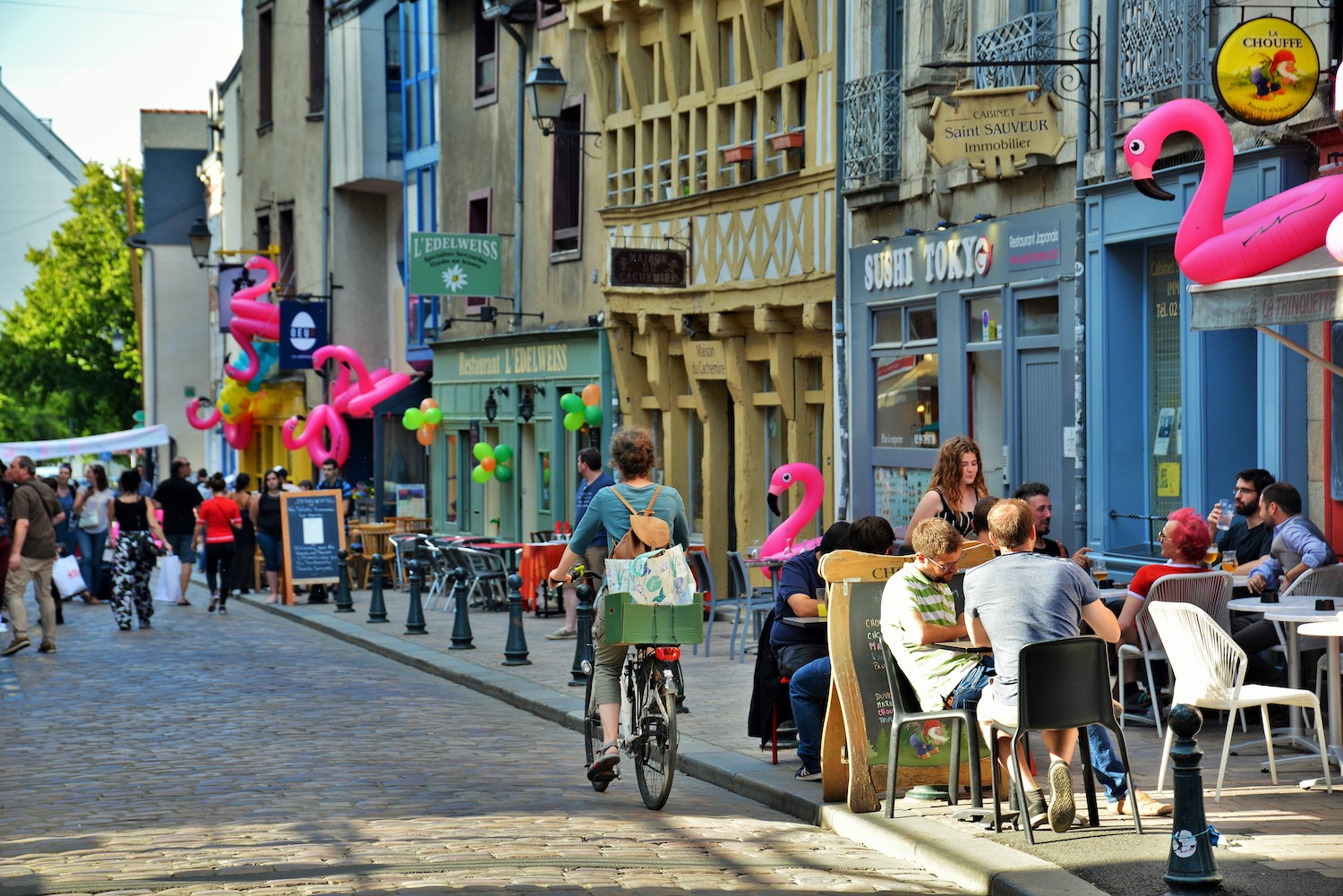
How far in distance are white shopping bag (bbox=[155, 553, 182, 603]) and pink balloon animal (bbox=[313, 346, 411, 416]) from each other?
7.82 m

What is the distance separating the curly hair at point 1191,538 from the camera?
11.3m

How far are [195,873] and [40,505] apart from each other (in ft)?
37.7

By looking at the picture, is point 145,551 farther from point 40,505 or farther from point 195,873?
point 195,873

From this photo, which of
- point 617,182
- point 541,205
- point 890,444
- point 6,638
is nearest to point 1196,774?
point 890,444

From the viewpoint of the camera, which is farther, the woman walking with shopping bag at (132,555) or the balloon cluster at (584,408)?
the balloon cluster at (584,408)

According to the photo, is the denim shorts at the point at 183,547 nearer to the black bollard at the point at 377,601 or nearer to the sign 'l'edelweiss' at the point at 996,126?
the black bollard at the point at 377,601

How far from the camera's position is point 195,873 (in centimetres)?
779

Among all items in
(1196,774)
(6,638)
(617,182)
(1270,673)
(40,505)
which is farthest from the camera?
(617,182)

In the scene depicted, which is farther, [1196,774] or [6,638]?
[6,638]

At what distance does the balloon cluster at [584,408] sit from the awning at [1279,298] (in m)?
14.0

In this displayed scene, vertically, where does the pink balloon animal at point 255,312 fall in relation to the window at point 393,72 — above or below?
below

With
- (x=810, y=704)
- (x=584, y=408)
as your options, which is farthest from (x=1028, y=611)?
(x=584, y=408)

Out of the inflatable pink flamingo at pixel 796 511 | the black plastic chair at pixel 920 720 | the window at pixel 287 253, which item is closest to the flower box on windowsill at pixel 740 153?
the inflatable pink flamingo at pixel 796 511

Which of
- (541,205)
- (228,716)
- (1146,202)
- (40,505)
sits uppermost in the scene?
(541,205)
